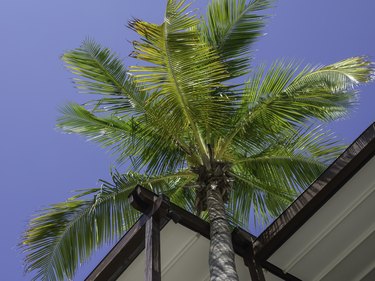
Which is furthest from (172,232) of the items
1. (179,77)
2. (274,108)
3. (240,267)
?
(274,108)

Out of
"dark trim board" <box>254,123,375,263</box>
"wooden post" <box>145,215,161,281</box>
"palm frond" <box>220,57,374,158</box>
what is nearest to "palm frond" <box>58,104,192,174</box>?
"palm frond" <box>220,57,374,158</box>

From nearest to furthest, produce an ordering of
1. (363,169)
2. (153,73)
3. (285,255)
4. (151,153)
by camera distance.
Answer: (363,169), (285,255), (153,73), (151,153)

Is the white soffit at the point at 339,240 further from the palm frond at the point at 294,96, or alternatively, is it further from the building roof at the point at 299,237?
the palm frond at the point at 294,96

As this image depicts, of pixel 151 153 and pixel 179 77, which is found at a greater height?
pixel 179 77

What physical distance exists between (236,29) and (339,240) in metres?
3.76

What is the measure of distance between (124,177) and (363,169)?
3793mm

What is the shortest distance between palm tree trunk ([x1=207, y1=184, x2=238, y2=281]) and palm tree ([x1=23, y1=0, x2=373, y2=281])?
0.09 metres

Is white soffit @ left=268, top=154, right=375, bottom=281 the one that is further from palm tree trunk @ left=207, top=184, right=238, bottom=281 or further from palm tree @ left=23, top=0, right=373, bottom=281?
palm tree @ left=23, top=0, right=373, bottom=281

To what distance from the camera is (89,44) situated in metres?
8.85

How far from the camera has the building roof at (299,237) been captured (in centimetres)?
654

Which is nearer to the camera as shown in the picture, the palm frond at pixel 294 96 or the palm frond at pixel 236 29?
the palm frond at pixel 294 96

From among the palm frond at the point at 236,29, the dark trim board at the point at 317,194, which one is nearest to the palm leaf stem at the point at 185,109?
the palm frond at the point at 236,29

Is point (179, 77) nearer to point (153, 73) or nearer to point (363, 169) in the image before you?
point (153, 73)

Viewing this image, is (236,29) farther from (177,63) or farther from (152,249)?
(152,249)
